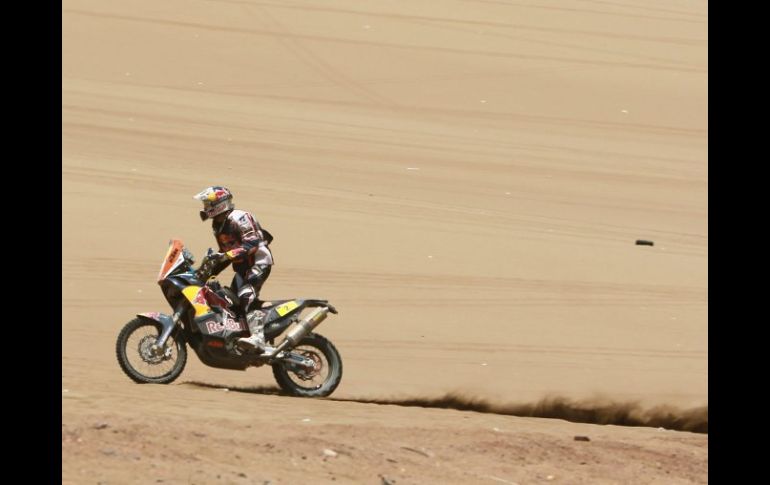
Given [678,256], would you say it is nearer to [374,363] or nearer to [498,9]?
[374,363]

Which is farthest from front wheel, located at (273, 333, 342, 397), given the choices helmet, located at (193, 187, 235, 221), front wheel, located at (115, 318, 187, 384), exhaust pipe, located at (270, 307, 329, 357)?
helmet, located at (193, 187, 235, 221)

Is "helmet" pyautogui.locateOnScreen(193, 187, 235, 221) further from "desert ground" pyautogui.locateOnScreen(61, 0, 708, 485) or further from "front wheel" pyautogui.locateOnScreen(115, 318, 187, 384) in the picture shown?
"desert ground" pyautogui.locateOnScreen(61, 0, 708, 485)

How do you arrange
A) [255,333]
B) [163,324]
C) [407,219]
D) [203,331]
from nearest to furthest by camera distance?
[163,324] < [203,331] < [255,333] < [407,219]

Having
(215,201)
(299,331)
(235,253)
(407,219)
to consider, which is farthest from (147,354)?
(407,219)

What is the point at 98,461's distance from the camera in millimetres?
10961

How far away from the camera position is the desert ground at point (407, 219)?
1277cm

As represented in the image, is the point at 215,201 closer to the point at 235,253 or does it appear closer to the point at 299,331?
the point at 235,253

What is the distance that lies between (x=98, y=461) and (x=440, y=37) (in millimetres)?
24092

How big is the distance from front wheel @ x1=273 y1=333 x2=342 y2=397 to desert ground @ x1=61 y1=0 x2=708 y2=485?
33 cm

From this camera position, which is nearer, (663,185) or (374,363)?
(374,363)

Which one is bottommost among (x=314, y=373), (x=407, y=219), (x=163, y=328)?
(x=314, y=373)

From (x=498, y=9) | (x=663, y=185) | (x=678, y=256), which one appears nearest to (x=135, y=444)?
(x=678, y=256)

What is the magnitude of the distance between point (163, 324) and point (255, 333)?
84 cm

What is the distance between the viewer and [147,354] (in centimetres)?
1435
